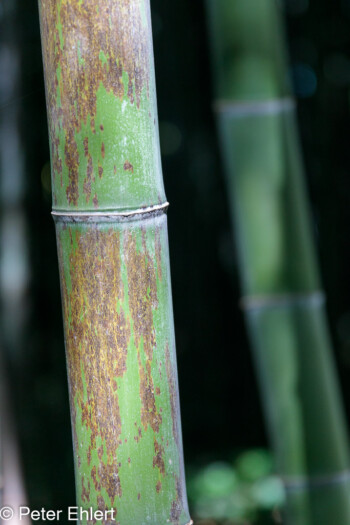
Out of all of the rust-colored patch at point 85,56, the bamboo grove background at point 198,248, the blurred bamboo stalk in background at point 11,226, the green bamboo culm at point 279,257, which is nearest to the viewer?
the rust-colored patch at point 85,56

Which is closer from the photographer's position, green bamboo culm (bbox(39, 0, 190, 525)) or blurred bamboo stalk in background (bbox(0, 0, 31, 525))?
green bamboo culm (bbox(39, 0, 190, 525))

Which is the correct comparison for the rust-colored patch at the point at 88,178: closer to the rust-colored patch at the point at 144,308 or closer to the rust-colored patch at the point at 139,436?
the rust-colored patch at the point at 144,308

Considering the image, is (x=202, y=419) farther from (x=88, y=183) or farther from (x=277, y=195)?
(x=88, y=183)

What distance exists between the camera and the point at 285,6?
2.08 meters

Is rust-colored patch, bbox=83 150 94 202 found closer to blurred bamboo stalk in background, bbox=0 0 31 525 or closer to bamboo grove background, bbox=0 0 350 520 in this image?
blurred bamboo stalk in background, bbox=0 0 31 525

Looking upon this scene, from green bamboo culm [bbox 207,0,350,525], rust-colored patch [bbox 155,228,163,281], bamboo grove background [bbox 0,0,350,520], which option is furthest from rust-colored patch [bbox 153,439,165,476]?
bamboo grove background [bbox 0,0,350,520]

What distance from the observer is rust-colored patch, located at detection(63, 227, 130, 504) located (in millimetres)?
461

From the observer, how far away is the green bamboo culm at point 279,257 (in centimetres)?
95

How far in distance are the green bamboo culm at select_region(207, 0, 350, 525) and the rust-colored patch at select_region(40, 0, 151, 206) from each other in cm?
→ 52

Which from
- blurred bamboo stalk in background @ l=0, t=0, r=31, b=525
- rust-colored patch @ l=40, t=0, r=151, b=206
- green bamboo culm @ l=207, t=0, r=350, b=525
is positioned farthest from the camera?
blurred bamboo stalk in background @ l=0, t=0, r=31, b=525

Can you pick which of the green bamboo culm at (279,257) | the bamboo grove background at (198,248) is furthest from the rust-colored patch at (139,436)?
the bamboo grove background at (198,248)

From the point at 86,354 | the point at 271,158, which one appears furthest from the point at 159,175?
the point at 271,158

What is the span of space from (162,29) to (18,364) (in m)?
1.25

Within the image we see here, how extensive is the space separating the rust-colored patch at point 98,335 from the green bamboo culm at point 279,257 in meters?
0.55
